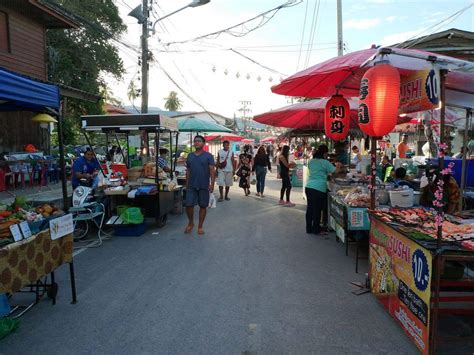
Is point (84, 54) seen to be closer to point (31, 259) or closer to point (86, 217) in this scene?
point (86, 217)

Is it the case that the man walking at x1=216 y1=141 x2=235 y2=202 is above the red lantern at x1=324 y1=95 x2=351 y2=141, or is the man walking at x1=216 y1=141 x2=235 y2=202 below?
below

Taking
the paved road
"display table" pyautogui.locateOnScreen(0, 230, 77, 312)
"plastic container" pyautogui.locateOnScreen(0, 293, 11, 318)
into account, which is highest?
"display table" pyautogui.locateOnScreen(0, 230, 77, 312)

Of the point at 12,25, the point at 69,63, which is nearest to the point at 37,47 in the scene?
the point at 12,25

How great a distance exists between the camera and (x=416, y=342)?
3078 millimetres

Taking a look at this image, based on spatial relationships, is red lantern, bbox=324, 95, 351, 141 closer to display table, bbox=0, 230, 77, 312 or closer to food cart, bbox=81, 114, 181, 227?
food cart, bbox=81, 114, 181, 227

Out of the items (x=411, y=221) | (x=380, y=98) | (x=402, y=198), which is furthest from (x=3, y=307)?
(x=402, y=198)

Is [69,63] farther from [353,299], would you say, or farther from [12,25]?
[353,299]

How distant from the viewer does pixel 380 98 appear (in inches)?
163

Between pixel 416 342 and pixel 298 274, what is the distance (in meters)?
2.06

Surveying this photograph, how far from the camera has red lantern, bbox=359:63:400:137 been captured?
4094mm

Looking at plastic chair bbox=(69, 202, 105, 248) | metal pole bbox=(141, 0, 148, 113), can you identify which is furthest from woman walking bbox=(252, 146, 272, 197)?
plastic chair bbox=(69, 202, 105, 248)

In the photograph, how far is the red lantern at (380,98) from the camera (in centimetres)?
409

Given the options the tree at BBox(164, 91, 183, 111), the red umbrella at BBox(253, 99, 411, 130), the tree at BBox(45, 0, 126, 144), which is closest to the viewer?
the red umbrella at BBox(253, 99, 411, 130)

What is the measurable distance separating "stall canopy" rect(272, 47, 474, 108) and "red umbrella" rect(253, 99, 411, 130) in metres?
1.12
